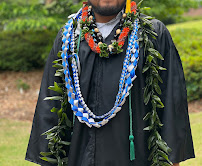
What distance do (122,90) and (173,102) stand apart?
1.29 feet

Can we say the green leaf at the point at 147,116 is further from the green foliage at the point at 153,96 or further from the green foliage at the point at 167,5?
the green foliage at the point at 167,5

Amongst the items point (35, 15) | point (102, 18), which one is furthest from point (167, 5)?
point (102, 18)

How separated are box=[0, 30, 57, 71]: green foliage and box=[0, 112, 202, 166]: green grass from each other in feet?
14.2

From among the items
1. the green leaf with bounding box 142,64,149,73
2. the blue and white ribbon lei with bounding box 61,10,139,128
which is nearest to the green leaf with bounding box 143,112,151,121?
the blue and white ribbon lei with bounding box 61,10,139,128

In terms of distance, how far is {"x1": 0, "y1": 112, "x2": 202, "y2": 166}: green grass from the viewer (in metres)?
5.32

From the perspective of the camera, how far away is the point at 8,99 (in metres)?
9.71

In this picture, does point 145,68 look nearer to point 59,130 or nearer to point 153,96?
point 153,96

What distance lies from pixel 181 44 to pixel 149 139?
684cm

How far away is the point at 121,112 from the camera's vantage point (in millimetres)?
2629

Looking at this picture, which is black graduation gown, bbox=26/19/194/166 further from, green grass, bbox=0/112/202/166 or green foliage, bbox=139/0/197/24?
green foliage, bbox=139/0/197/24

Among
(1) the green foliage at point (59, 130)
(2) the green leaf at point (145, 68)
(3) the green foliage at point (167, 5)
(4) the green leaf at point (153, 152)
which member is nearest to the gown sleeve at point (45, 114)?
(1) the green foliage at point (59, 130)

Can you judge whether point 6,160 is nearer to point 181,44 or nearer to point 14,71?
point 181,44

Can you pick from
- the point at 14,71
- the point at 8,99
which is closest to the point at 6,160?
the point at 8,99

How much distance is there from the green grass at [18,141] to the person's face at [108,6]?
2.95 metres
